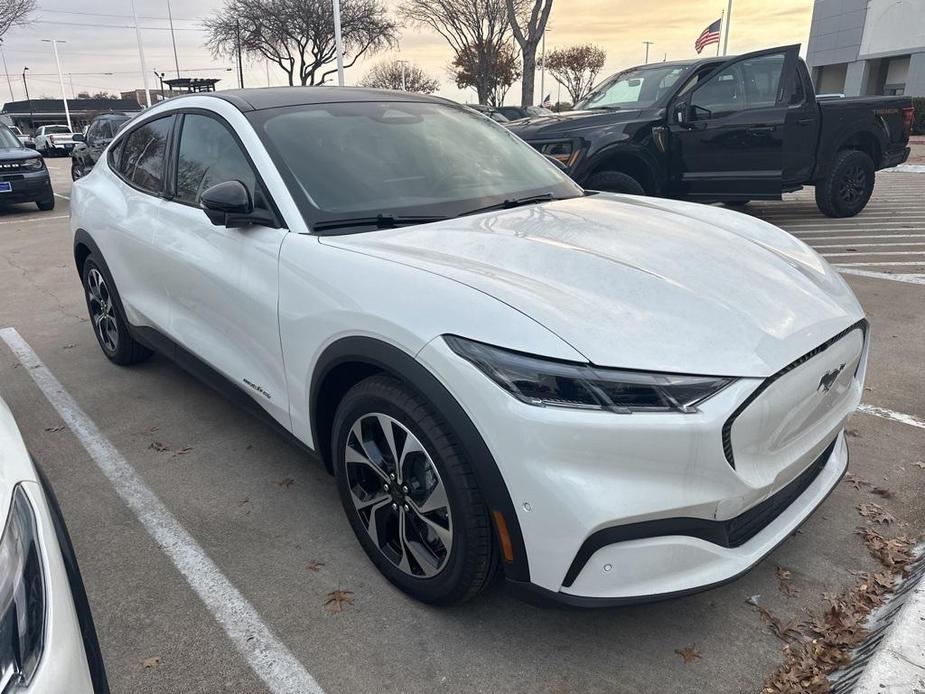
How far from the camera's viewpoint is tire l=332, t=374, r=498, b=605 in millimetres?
2002

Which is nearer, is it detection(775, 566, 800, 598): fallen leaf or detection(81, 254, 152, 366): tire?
detection(775, 566, 800, 598): fallen leaf

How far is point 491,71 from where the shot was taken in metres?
38.2

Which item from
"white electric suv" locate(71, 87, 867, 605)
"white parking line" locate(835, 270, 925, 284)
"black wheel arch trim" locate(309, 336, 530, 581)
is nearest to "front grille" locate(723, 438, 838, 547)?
"white electric suv" locate(71, 87, 867, 605)

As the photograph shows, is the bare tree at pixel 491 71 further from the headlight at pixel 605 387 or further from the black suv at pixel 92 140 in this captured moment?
the headlight at pixel 605 387

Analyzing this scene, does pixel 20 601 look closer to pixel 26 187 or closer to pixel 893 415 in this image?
pixel 893 415

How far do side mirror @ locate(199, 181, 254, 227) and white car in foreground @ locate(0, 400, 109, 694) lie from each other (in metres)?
1.33

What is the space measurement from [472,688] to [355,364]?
1075 millimetres

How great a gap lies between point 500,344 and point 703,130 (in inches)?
270

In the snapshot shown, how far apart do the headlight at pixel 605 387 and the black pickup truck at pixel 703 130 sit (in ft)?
18.7

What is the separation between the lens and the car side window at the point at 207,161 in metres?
2.96

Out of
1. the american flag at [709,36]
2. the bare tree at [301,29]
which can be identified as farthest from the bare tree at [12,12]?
the american flag at [709,36]

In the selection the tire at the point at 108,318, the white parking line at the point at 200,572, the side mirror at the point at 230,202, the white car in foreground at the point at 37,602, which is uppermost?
the side mirror at the point at 230,202

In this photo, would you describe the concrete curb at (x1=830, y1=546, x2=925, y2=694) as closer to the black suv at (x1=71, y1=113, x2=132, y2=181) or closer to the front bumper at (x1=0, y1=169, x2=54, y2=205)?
the front bumper at (x1=0, y1=169, x2=54, y2=205)

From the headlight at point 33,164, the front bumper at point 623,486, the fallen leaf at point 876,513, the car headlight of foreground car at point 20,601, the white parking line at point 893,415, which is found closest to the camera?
the car headlight of foreground car at point 20,601
